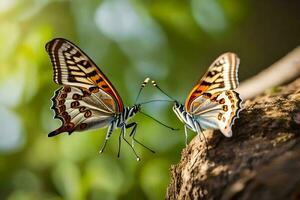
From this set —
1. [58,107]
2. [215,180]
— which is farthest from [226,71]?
[58,107]

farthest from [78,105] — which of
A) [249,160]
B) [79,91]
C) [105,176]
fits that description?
[105,176]

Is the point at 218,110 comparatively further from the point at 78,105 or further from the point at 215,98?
the point at 78,105

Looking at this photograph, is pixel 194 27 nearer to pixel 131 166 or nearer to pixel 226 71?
pixel 131 166

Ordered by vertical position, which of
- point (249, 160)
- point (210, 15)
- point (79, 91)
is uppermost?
point (210, 15)

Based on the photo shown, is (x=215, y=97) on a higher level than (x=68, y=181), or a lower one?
higher

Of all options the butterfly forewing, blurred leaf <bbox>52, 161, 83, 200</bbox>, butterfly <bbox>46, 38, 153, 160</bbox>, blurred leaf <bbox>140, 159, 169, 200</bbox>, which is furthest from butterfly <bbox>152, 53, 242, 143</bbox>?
blurred leaf <bbox>52, 161, 83, 200</bbox>

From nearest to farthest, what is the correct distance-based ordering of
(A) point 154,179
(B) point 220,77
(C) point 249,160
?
(C) point 249,160
(B) point 220,77
(A) point 154,179

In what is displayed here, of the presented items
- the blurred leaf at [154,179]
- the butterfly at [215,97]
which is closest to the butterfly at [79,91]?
the butterfly at [215,97]

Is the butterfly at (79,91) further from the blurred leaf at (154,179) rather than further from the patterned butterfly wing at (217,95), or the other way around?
the blurred leaf at (154,179)
